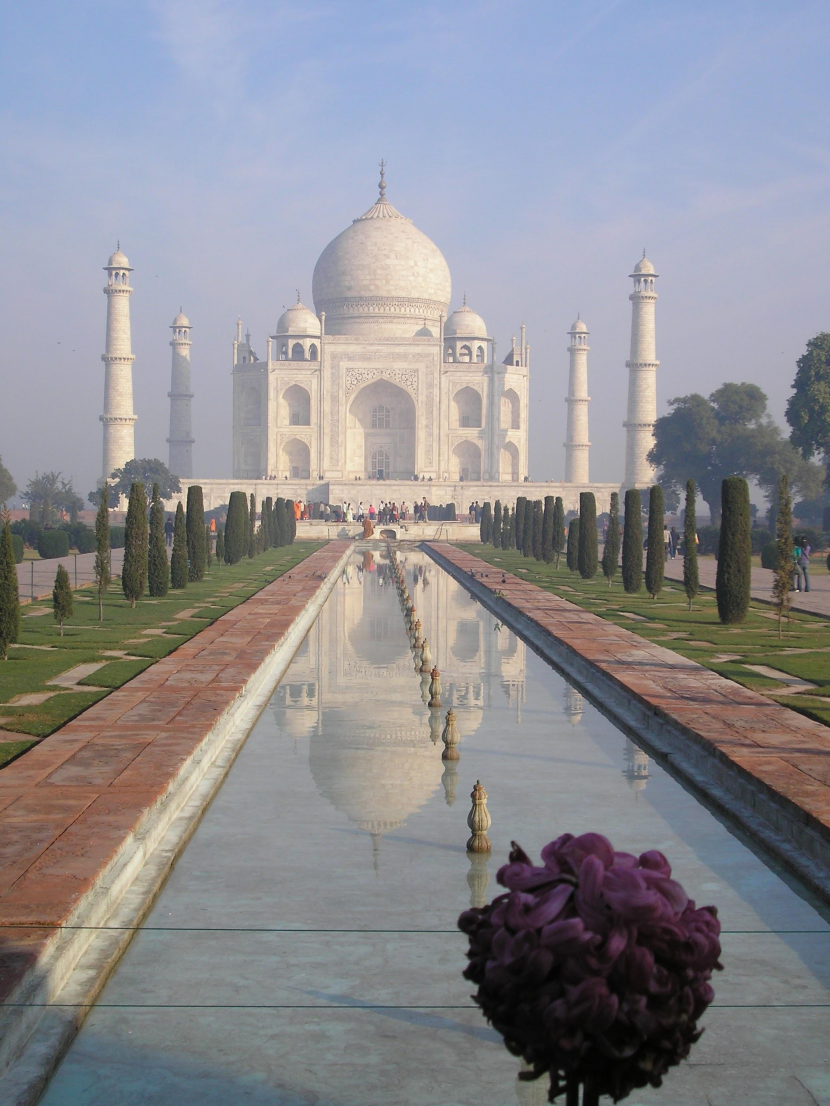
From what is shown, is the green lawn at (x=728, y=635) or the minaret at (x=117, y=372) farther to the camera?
the minaret at (x=117, y=372)

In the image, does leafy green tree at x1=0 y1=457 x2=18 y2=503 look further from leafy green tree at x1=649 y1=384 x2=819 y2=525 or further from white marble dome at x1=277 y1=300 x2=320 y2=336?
leafy green tree at x1=649 y1=384 x2=819 y2=525

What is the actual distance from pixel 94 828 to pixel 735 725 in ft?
10.1

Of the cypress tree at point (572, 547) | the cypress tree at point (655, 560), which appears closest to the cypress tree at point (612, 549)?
the cypress tree at point (572, 547)

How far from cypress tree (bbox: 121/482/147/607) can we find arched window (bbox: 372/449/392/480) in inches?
1231

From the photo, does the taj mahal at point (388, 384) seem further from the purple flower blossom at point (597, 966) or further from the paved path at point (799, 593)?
the purple flower blossom at point (597, 966)

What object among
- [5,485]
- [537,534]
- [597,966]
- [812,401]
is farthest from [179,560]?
[5,485]

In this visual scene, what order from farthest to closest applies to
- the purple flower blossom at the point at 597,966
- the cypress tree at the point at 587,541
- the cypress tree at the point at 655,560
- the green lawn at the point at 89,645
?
the cypress tree at the point at 587,541, the cypress tree at the point at 655,560, the green lawn at the point at 89,645, the purple flower blossom at the point at 597,966

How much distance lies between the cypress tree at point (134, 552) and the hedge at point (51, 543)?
28.1ft

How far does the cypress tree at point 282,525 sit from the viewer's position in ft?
87.4

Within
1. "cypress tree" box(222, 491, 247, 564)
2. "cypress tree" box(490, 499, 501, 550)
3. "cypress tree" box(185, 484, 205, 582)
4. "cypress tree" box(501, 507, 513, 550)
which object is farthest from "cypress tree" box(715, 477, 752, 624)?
"cypress tree" box(490, 499, 501, 550)

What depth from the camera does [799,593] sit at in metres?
14.6

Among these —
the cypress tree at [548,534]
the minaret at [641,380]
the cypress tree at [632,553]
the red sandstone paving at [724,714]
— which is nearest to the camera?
the red sandstone paving at [724,714]

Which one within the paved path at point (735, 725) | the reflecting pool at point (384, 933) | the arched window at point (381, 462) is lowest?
the reflecting pool at point (384, 933)

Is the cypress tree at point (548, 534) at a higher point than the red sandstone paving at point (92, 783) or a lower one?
higher
